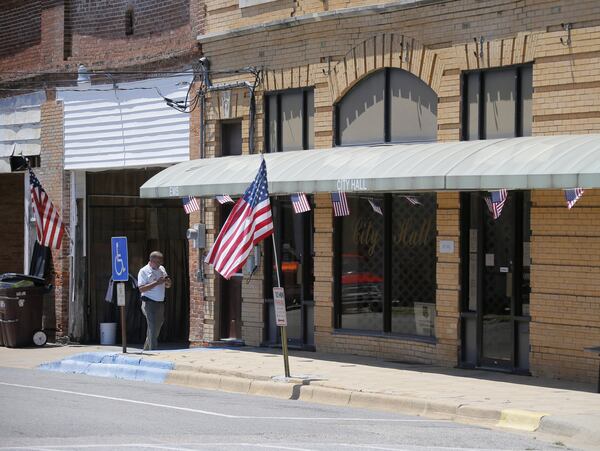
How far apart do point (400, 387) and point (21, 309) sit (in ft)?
32.5

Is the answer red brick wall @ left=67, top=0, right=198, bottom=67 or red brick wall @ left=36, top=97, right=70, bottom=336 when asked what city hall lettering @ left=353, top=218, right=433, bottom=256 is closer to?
red brick wall @ left=67, top=0, right=198, bottom=67

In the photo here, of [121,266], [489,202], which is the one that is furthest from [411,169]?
[121,266]

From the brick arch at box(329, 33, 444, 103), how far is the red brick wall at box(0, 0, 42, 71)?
347 inches

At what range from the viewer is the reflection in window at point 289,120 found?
20.0 m

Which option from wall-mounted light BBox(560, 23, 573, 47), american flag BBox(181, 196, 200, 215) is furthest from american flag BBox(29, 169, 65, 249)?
wall-mounted light BBox(560, 23, 573, 47)

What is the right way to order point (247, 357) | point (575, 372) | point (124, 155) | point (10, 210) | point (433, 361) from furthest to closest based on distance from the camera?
1. point (10, 210)
2. point (124, 155)
3. point (247, 357)
4. point (433, 361)
5. point (575, 372)

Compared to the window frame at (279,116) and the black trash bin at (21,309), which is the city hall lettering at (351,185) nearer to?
the window frame at (279,116)

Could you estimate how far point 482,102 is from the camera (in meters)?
17.2

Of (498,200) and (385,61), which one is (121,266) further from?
(498,200)

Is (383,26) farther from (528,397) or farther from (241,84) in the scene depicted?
(528,397)

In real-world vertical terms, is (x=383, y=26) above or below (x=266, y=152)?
above

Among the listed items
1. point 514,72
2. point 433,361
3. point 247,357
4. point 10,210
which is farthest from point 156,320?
point 10,210

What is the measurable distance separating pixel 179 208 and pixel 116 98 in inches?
115

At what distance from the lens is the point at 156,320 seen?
2033 centimetres
